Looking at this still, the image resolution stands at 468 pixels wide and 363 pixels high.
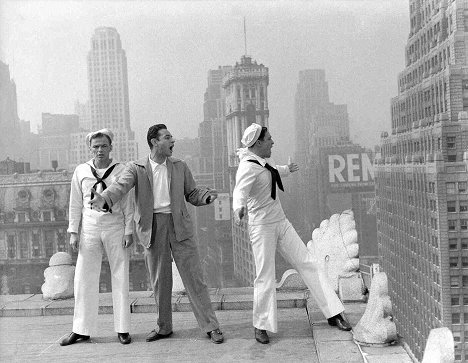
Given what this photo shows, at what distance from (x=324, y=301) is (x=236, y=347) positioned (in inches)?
30.0

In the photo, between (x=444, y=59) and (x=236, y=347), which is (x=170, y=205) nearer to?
(x=236, y=347)

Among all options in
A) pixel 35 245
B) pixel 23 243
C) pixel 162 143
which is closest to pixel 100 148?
pixel 162 143

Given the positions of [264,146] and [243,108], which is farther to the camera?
[243,108]

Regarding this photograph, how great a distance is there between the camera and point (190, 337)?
189 inches

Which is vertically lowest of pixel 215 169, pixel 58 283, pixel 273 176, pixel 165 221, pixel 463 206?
pixel 58 283

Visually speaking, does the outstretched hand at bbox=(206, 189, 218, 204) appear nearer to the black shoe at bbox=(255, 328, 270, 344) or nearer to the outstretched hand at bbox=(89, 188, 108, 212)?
the outstretched hand at bbox=(89, 188, 108, 212)

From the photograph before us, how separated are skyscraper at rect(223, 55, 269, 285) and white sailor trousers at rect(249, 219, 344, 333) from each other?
3.75 m

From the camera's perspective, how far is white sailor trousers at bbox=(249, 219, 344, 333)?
4.54 m

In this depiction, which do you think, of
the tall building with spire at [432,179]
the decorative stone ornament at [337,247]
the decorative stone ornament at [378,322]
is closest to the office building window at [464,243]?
the tall building with spire at [432,179]

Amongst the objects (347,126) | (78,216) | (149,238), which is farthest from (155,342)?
(347,126)

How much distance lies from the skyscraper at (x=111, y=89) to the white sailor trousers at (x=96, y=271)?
4.03 meters

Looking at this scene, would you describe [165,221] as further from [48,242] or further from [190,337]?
[48,242]

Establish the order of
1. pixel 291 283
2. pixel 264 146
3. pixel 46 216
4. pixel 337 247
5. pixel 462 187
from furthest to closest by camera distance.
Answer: pixel 46 216 < pixel 462 187 < pixel 291 283 < pixel 337 247 < pixel 264 146

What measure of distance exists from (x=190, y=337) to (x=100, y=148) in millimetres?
1613
